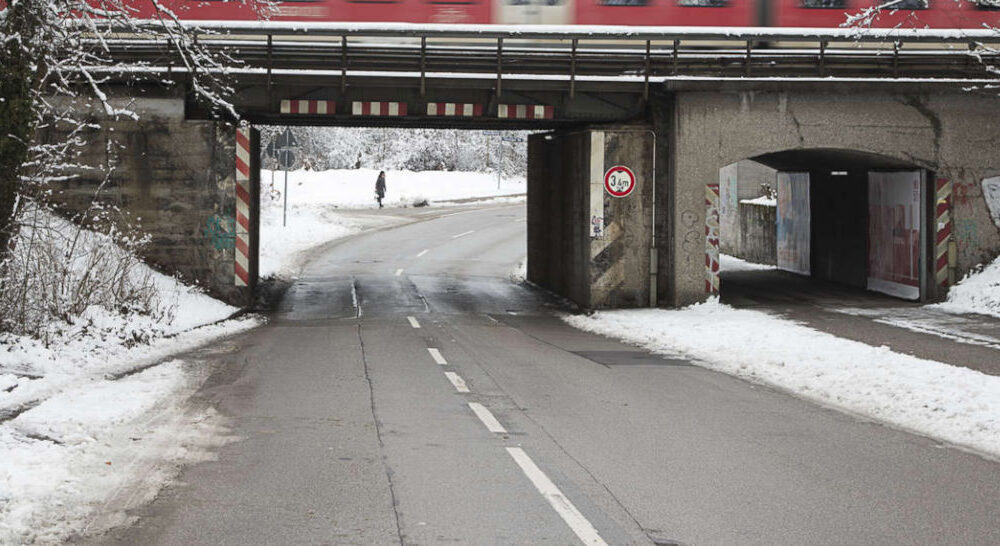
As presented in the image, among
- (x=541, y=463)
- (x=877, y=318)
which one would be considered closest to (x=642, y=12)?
(x=877, y=318)

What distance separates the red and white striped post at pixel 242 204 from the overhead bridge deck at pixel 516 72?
0.72 m

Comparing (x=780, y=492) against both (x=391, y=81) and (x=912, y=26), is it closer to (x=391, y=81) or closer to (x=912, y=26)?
(x=391, y=81)

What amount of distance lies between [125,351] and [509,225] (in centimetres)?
A: 3607

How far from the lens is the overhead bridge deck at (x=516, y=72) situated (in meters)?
20.7

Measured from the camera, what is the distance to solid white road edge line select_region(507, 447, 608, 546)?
6147 mm

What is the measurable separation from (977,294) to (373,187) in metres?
50.3

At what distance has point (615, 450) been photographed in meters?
8.51

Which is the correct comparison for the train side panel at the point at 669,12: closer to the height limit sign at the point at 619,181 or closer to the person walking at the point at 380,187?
the height limit sign at the point at 619,181

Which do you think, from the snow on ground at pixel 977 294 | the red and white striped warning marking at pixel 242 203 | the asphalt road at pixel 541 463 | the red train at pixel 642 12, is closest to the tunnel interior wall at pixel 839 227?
the red train at pixel 642 12

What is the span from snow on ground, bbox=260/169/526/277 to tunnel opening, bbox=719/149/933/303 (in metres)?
13.2

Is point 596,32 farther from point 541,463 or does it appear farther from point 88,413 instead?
point 541,463

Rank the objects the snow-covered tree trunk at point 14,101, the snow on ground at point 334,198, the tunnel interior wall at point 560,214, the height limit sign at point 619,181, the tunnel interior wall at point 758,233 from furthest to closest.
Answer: the snow on ground at point 334,198 < the tunnel interior wall at point 758,233 < the tunnel interior wall at point 560,214 < the height limit sign at point 619,181 < the snow-covered tree trunk at point 14,101

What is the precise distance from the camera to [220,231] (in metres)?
20.8

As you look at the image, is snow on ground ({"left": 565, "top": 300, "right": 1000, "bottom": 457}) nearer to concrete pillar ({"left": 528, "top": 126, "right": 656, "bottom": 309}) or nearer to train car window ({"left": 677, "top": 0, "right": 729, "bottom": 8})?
concrete pillar ({"left": 528, "top": 126, "right": 656, "bottom": 309})
